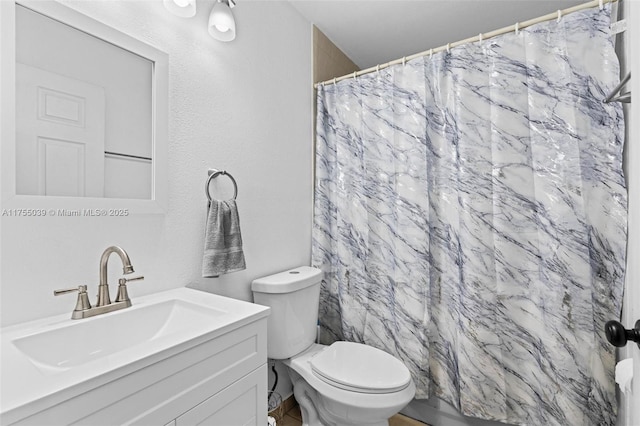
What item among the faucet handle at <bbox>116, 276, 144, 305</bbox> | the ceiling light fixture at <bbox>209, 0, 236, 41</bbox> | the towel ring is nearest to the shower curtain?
the towel ring

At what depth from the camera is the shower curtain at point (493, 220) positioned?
134 centimetres

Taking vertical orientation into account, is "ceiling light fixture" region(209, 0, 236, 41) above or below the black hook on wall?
above

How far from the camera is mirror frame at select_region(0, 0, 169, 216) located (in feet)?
2.74

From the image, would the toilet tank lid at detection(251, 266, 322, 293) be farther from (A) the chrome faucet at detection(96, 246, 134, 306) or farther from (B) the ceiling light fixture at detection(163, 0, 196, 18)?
(B) the ceiling light fixture at detection(163, 0, 196, 18)

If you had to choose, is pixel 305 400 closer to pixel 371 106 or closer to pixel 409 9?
pixel 371 106

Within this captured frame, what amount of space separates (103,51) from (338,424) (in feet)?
5.96

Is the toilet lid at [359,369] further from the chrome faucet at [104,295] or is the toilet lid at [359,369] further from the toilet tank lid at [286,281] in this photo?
the chrome faucet at [104,295]

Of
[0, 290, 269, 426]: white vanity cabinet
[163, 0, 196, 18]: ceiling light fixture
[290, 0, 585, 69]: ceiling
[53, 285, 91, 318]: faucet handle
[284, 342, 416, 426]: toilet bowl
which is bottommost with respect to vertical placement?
[284, 342, 416, 426]: toilet bowl

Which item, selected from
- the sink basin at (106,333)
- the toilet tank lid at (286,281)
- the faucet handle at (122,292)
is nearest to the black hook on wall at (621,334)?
the sink basin at (106,333)

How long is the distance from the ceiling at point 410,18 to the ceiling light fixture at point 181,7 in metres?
0.91

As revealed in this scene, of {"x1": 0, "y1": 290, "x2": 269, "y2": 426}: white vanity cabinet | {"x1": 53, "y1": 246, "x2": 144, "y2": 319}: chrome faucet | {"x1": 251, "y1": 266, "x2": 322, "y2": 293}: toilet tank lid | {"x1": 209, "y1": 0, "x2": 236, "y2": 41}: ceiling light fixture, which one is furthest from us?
{"x1": 251, "y1": 266, "x2": 322, "y2": 293}: toilet tank lid

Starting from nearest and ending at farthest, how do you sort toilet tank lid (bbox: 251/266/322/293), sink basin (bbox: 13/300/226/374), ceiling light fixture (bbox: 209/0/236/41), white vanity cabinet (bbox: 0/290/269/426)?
white vanity cabinet (bbox: 0/290/269/426) < sink basin (bbox: 13/300/226/374) < ceiling light fixture (bbox: 209/0/236/41) < toilet tank lid (bbox: 251/266/322/293)

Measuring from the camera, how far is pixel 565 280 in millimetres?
1376

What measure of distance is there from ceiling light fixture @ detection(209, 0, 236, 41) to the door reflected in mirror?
0.32 m
